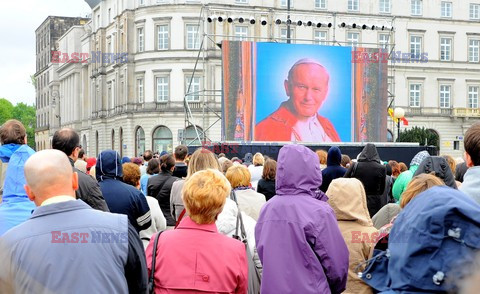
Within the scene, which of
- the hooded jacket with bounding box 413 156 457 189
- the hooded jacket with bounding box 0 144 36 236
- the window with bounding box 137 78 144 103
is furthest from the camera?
the window with bounding box 137 78 144 103

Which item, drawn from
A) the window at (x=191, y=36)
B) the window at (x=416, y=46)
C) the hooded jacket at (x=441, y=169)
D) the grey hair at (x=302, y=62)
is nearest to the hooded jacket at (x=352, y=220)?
the hooded jacket at (x=441, y=169)

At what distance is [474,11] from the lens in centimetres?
5375

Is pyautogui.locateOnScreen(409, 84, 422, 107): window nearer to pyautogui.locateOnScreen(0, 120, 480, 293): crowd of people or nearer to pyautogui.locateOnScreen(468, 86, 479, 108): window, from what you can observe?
pyautogui.locateOnScreen(468, 86, 479, 108): window

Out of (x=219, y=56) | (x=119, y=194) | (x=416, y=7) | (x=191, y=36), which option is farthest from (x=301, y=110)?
(x=416, y=7)

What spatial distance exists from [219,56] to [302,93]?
21.3 meters

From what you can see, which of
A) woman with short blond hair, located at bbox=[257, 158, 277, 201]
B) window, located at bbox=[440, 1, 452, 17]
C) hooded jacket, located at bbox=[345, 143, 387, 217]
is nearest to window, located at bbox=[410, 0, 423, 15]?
window, located at bbox=[440, 1, 452, 17]

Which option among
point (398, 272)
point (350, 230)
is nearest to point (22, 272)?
point (398, 272)

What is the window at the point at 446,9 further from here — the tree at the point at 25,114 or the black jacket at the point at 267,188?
the tree at the point at 25,114

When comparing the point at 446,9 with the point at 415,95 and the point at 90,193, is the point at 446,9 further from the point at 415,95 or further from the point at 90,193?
the point at 90,193

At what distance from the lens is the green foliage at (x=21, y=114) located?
A: 116 m

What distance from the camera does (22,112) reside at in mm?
121188

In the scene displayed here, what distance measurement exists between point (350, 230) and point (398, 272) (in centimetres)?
227

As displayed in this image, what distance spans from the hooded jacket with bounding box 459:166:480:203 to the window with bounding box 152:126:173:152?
143ft

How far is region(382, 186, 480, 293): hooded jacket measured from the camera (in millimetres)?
2488
